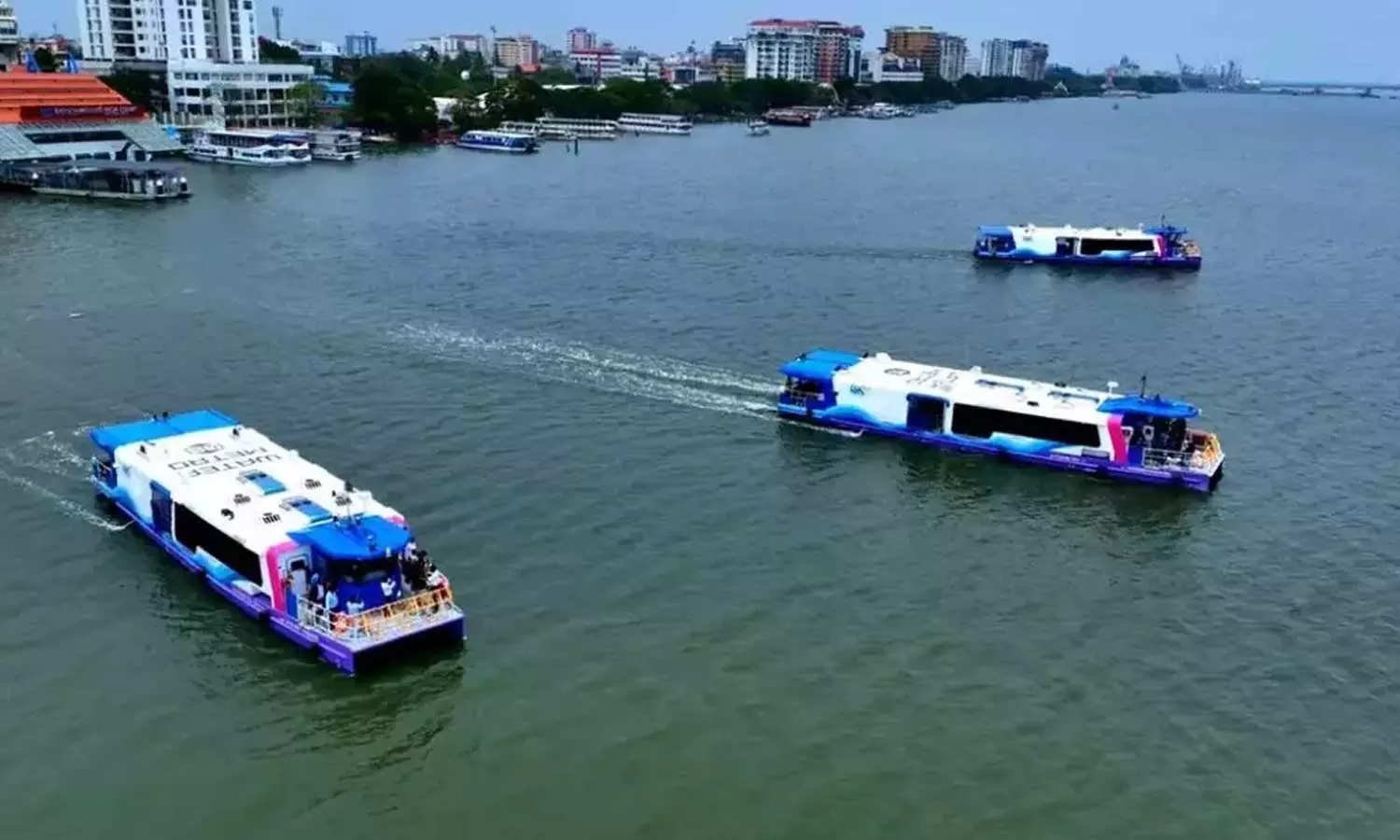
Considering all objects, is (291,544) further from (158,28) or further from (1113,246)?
(158,28)

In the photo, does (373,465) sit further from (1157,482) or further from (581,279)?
(581,279)

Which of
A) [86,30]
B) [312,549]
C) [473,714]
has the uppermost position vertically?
[86,30]

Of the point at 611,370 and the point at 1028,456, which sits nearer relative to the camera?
the point at 1028,456

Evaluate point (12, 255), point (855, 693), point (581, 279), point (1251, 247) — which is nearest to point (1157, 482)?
point (855, 693)

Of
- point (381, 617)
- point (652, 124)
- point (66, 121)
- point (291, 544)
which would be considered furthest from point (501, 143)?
point (381, 617)

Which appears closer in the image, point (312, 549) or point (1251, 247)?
point (312, 549)

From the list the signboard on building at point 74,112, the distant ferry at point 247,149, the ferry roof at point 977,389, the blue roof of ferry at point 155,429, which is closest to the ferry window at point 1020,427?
the ferry roof at point 977,389

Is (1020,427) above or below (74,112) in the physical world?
below

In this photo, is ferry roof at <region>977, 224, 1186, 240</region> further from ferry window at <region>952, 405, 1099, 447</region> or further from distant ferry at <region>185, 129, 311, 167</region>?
distant ferry at <region>185, 129, 311, 167</region>
